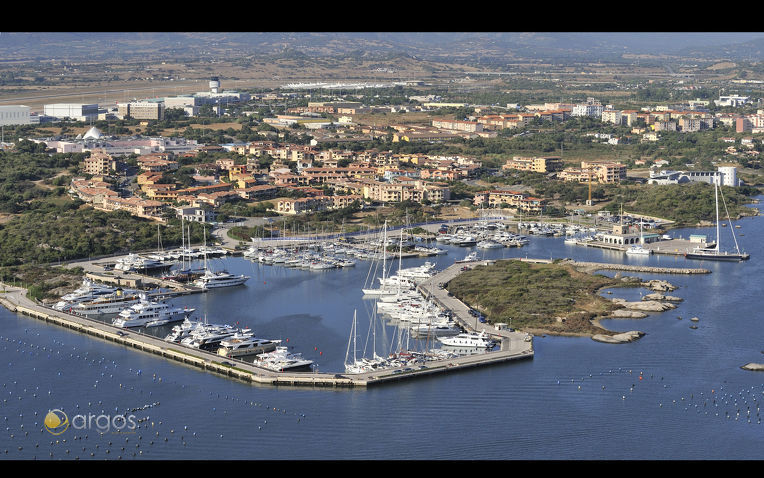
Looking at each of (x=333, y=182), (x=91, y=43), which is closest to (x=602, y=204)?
(x=333, y=182)

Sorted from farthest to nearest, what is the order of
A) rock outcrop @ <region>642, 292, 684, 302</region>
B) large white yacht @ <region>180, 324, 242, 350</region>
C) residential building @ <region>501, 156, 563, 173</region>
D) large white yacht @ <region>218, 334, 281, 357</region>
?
1. residential building @ <region>501, 156, 563, 173</region>
2. rock outcrop @ <region>642, 292, 684, 302</region>
3. large white yacht @ <region>180, 324, 242, 350</region>
4. large white yacht @ <region>218, 334, 281, 357</region>

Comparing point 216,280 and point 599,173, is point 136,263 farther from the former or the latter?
point 599,173

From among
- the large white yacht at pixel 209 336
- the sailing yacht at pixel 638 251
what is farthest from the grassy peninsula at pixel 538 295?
the large white yacht at pixel 209 336

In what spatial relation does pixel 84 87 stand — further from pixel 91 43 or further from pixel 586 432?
pixel 586 432

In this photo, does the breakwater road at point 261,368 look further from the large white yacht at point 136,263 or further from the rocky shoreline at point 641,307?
the large white yacht at point 136,263

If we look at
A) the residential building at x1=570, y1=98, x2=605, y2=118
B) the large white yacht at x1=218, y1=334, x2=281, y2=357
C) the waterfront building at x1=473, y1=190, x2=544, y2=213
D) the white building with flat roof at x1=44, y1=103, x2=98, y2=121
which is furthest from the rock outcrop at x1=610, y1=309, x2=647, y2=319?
the residential building at x1=570, y1=98, x2=605, y2=118

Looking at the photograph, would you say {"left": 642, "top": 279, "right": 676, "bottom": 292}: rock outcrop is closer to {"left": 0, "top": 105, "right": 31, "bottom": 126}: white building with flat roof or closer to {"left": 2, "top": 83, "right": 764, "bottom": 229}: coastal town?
{"left": 2, "top": 83, "right": 764, "bottom": 229}: coastal town
